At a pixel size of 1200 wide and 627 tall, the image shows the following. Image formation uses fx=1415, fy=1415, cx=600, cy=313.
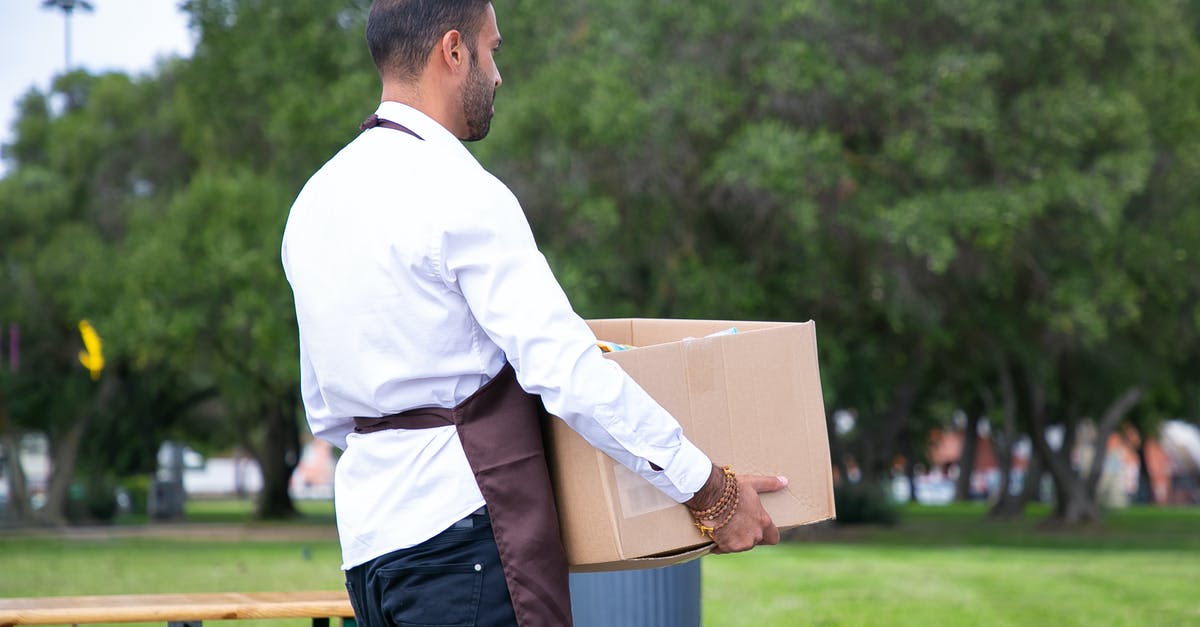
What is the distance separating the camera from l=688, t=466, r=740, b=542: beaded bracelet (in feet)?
8.13

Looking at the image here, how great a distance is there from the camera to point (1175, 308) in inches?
977

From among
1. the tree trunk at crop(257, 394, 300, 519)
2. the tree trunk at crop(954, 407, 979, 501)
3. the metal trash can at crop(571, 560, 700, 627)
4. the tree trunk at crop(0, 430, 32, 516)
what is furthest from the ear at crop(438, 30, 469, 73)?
the tree trunk at crop(954, 407, 979, 501)

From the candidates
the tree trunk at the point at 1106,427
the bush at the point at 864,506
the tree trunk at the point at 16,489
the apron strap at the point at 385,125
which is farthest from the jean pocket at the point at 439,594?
the tree trunk at the point at 16,489

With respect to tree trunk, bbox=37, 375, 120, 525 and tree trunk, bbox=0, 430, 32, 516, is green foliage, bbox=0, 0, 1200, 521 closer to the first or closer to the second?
tree trunk, bbox=37, 375, 120, 525

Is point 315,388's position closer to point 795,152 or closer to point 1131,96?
point 795,152

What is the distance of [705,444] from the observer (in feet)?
8.43

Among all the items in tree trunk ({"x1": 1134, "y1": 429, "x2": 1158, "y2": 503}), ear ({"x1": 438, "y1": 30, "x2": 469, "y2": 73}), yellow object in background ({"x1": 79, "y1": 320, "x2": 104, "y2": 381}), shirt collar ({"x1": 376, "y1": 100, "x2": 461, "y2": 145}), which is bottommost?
tree trunk ({"x1": 1134, "y1": 429, "x2": 1158, "y2": 503})

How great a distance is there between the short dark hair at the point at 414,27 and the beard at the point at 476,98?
0.04 metres

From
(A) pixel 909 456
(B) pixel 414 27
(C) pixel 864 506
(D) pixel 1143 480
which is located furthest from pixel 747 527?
(D) pixel 1143 480

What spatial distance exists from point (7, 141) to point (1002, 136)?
990 inches

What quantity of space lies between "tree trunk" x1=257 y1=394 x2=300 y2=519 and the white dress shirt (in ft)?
108

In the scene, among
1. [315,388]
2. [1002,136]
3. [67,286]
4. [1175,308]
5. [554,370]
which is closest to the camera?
A: [554,370]

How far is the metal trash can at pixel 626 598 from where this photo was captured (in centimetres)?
467

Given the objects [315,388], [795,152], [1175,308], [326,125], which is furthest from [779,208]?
[315,388]
